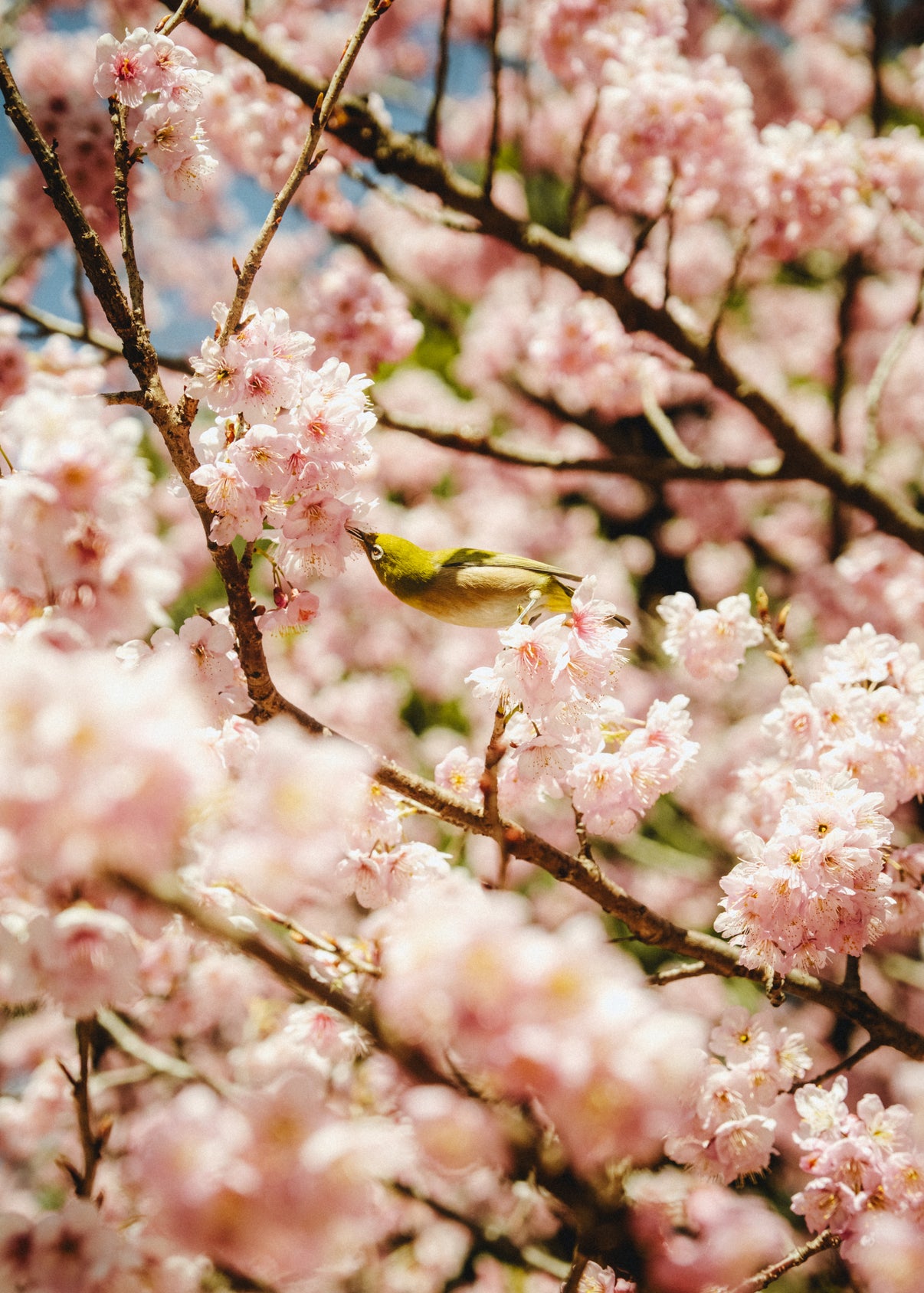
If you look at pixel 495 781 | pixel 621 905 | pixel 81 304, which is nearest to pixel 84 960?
pixel 495 781

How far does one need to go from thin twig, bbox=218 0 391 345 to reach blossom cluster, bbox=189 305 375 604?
4 centimetres

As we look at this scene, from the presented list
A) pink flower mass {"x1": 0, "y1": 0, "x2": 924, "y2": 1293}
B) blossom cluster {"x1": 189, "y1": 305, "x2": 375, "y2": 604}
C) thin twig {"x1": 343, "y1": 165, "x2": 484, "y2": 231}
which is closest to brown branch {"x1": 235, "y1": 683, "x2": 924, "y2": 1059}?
pink flower mass {"x1": 0, "y1": 0, "x2": 924, "y2": 1293}

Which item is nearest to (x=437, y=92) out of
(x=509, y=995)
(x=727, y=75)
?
(x=727, y=75)

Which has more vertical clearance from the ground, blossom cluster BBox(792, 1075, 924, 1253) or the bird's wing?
the bird's wing

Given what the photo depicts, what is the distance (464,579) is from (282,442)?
1.06 feet

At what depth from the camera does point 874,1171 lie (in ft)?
4.30

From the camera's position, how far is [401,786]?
1186 mm

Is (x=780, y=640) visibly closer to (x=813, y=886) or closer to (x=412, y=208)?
(x=813, y=886)

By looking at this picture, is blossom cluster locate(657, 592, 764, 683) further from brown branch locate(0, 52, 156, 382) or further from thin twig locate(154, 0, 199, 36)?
thin twig locate(154, 0, 199, 36)

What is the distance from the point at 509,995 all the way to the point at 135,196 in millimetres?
2497

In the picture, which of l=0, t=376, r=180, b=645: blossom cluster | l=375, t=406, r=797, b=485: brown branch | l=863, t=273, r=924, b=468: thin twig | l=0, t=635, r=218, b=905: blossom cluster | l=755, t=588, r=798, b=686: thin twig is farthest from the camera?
l=863, t=273, r=924, b=468: thin twig

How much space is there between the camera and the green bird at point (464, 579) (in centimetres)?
113

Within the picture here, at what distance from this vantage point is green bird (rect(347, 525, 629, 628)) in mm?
1126

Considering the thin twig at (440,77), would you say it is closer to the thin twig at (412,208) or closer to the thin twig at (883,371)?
the thin twig at (412,208)
